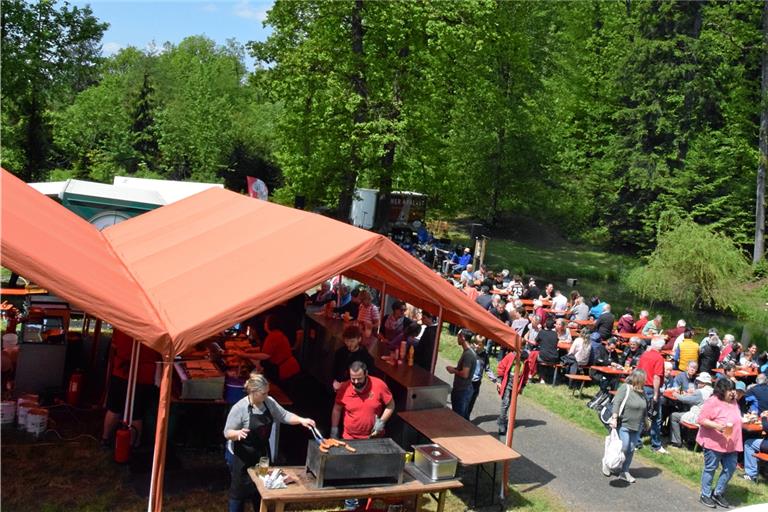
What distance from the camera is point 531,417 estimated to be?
1112 centimetres

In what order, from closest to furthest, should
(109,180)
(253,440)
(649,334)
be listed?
1. (253,440)
2. (649,334)
3. (109,180)

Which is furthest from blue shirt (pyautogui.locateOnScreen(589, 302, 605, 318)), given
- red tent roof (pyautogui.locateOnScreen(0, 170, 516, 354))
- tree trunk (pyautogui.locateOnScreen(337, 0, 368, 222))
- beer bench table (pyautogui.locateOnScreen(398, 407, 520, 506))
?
beer bench table (pyautogui.locateOnScreen(398, 407, 520, 506))

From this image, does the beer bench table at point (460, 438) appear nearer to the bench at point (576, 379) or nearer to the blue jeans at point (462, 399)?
the blue jeans at point (462, 399)

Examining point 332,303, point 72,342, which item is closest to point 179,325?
→ point 72,342

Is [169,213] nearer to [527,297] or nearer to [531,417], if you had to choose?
[531,417]

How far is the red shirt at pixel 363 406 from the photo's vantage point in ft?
22.2

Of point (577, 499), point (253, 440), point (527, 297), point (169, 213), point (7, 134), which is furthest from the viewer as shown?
point (7, 134)

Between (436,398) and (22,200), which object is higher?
(22,200)

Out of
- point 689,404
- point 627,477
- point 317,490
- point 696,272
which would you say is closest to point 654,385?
point 689,404

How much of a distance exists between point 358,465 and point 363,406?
3.21 feet

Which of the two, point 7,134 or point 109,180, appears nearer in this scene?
point 7,134

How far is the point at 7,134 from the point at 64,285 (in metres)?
27.4

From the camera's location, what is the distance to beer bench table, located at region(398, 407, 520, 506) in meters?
7.13

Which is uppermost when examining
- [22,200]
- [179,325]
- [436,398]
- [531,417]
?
[22,200]
